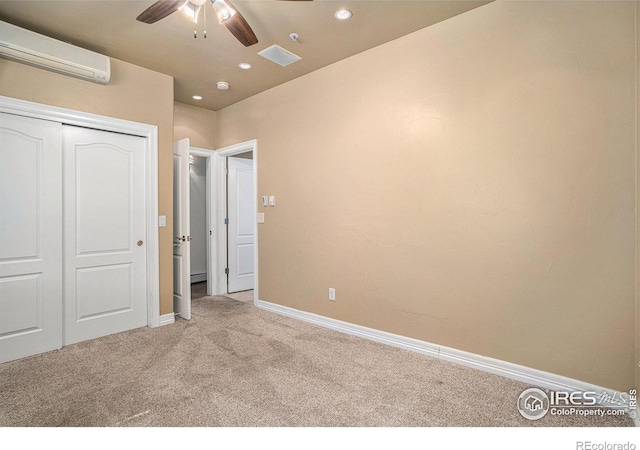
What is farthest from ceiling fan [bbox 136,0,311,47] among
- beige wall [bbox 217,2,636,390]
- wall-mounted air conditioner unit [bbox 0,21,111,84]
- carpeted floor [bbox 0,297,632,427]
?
carpeted floor [bbox 0,297,632,427]

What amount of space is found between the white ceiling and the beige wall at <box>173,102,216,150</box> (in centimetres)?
93

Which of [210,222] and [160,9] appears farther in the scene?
[210,222]

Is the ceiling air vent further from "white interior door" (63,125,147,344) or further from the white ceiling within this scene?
"white interior door" (63,125,147,344)

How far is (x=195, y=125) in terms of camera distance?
458 cm

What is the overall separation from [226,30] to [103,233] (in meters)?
2.21

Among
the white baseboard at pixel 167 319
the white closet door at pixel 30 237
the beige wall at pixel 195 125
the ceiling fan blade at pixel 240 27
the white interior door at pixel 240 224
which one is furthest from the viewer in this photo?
the white interior door at pixel 240 224

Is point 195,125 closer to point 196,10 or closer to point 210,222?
point 210,222

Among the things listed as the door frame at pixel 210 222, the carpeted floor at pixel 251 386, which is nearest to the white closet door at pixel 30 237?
the carpeted floor at pixel 251 386

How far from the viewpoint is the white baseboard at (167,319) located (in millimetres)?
3525

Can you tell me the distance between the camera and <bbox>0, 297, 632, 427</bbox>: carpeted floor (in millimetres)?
1885

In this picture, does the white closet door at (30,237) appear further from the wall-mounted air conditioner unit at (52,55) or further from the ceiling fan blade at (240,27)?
the ceiling fan blade at (240,27)

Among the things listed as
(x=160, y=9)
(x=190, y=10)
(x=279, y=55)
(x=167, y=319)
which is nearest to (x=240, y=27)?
(x=190, y=10)

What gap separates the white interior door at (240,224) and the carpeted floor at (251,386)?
1891mm

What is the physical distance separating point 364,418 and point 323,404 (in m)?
0.27
